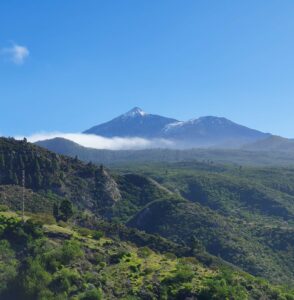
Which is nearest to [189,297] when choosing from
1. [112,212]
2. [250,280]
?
[250,280]

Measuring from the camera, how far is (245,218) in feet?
531

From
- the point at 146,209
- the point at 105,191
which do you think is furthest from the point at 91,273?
the point at 105,191

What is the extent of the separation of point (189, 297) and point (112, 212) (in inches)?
3614

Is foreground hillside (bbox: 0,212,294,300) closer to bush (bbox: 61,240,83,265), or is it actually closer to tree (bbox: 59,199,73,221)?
bush (bbox: 61,240,83,265)

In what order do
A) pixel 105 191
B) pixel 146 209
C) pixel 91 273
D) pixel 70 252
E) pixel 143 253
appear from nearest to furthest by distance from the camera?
pixel 91 273 < pixel 70 252 < pixel 143 253 < pixel 146 209 < pixel 105 191

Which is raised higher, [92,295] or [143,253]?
[143,253]

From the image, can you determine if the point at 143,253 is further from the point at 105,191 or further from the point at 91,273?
the point at 105,191

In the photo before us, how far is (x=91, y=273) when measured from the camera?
186 feet

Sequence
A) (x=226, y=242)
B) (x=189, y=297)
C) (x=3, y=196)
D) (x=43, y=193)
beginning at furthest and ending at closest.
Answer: (x=43, y=193) → (x=226, y=242) → (x=3, y=196) → (x=189, y=297)

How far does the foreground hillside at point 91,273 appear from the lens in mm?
53375

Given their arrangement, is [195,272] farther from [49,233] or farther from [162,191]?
[162,191]

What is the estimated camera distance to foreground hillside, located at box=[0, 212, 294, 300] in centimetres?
5338

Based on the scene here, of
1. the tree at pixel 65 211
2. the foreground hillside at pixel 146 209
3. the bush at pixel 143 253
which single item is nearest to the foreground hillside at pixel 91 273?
the bush at pixel 143 253

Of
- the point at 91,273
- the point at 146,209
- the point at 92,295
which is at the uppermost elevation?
the point at 91,273
